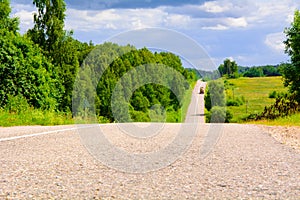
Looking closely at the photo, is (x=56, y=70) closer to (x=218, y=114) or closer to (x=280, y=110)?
(x=280, y=110)

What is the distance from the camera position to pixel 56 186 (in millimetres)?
5469

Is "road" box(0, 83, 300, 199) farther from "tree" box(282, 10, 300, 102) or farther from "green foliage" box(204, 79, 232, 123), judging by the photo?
"tree" box(282, 10, 300, 102)

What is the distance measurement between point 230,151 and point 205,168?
6.47 feet

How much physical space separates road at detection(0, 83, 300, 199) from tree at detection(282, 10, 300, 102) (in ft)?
62.9

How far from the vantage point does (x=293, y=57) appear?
28.2m

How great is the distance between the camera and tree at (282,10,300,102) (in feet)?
90.4

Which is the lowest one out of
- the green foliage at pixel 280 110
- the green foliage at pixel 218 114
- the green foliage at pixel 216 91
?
the green foliage at pixel 218 114

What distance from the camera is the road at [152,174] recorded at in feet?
16.9

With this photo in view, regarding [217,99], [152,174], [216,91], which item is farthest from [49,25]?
[152,174]

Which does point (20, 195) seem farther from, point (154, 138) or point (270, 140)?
point (270, 140)

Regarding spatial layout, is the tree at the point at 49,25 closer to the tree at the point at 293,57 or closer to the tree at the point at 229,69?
the tree at the point at 293,57

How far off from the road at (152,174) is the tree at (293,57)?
62.9 ft

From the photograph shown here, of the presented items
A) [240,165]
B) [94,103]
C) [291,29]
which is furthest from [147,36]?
[94,103]

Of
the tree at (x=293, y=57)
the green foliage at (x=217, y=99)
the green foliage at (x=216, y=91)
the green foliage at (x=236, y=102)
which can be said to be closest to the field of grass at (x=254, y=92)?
the green foliage at (x=236, y=102)
